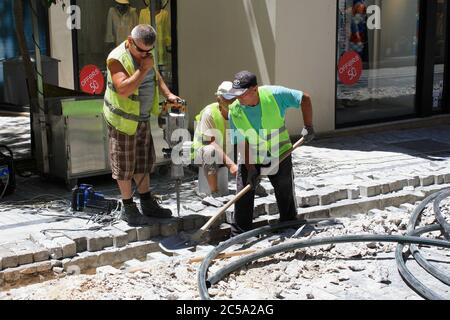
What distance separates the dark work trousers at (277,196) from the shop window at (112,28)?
529cm

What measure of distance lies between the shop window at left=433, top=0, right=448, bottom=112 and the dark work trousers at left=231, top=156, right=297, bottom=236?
709cm

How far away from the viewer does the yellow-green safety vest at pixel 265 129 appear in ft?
21.7

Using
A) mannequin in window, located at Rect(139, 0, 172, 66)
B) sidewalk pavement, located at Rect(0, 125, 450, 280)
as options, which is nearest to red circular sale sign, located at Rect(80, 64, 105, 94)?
mannequin in window, located at Rect(139, 0, 172, 66)

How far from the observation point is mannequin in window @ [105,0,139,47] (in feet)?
38.2

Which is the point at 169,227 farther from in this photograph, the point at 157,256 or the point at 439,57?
the point at 439,57

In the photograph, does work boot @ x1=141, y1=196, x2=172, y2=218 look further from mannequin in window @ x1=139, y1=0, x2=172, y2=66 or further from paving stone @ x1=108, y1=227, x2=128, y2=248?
mannequin in window @ x1=139, y1=0, x2=172, y2=66

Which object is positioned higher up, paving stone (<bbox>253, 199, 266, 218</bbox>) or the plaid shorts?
the plaid shorts

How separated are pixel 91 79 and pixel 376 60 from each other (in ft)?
15.7

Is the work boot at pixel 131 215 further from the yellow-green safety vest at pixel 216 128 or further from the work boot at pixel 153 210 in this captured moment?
the yellow-green safety vest at pixel 216 128

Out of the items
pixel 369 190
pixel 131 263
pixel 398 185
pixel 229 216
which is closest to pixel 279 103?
pixel 229 216

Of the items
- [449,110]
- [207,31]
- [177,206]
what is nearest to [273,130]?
[177,206]

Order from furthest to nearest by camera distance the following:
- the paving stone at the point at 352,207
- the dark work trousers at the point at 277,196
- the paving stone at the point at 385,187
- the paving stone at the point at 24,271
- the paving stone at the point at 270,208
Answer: the paving stone at the point at 385,187 → the paving stone at the point at 352,207 → the paving stone at the point at 270,208 → the dark work trousers at the point at 277,196 → the paving stone at the point at 24,271

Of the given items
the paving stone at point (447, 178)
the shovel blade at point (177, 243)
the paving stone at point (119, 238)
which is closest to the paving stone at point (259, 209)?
the shovel blade at point (177, 243)

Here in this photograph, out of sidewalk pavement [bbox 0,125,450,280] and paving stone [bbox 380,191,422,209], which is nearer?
sidewalk pavement [bbox 0,125,450,280]
